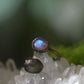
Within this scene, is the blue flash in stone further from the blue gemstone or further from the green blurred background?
the green blurred background

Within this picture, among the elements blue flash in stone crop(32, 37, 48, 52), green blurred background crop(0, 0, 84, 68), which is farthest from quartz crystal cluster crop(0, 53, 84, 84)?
green blurred background crop(0, 0, 84, 68)

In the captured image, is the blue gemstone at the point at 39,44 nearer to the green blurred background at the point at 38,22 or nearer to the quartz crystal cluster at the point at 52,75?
the quartz crystal cluster at the point at 52,75

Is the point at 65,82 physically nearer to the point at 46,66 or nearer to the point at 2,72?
the point at 46,66

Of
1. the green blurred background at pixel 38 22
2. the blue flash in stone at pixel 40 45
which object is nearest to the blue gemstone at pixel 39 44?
the blue flash in stone at pixel 40 45

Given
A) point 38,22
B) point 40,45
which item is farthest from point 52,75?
point 38,22

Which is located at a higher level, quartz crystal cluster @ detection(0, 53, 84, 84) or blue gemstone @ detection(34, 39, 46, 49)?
blue gemstone @ detection(34, 39, 46, 49)

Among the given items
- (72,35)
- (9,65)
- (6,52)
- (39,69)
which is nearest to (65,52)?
(9,65)

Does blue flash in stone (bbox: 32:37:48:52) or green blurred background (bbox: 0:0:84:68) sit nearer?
blue flash in stone (bbox: 32:37:48:52)

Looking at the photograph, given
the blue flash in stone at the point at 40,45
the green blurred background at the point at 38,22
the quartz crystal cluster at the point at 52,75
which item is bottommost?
the green blurred background at the point at 38,22

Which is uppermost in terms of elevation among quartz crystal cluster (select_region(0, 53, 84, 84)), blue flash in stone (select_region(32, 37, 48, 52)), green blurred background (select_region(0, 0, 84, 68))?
blue flash in stone (select_region(32, 37, 48, 52))
